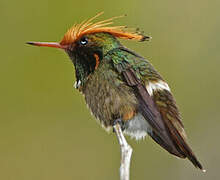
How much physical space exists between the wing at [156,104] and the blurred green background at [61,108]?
2.92m

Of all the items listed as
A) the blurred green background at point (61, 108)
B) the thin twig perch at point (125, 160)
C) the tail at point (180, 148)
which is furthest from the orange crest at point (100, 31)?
the blurred green background at point (61, 108)

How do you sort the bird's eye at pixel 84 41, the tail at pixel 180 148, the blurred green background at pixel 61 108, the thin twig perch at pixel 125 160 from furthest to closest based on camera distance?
the blurred green background at pixel 61 108 → the bird's eye at pixel 84 41 → the tail at pixel 180 148 → the thin twig perch at pixel 125 160

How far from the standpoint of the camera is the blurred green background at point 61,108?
8469 mm

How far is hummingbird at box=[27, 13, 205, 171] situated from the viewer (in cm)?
527

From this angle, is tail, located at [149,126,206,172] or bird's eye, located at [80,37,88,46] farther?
bird's eye, located at [80,37,88,46]

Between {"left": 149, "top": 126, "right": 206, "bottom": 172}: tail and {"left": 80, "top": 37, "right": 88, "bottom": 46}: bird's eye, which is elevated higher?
{"left": 80, "top": 37, "right": 88, "bottom": 46}: bird's eye

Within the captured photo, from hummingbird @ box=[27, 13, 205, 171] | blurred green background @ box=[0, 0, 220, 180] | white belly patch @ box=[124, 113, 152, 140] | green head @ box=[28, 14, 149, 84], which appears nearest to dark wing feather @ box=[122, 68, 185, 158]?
hummingbird @ box=[27, 13, 205, 171]

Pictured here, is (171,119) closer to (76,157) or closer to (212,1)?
(76,157)

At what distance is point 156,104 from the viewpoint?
5348mm

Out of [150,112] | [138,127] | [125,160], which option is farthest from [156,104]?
[125,160]

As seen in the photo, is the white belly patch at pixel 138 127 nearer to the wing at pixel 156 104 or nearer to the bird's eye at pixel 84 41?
the wing at pixel 156 104

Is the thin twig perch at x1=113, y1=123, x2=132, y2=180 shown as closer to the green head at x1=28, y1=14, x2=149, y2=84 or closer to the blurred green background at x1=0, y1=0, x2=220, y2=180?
the green head at x1=28, y1=14, x2=149, y2=84

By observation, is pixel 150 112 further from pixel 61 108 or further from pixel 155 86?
pixel 61 108

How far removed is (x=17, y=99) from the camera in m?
8.49
